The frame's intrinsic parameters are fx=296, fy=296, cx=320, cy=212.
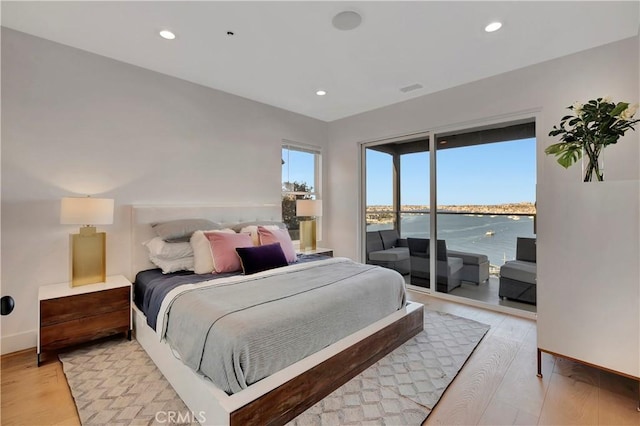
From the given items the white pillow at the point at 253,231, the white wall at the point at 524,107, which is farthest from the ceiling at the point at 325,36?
the white pillow at the point at 253,231

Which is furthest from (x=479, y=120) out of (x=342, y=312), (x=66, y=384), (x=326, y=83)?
(x=66, y=384)

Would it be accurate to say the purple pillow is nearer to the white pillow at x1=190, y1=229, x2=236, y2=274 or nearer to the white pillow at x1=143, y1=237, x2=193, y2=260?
the white pillow at x1=190, y1=229, x2=236, y2=274

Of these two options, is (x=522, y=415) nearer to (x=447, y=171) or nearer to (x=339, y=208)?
(x=447, y=171)

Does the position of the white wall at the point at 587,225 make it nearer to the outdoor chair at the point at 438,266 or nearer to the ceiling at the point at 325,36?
the ceiling at the point at 325,36

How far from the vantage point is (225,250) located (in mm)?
2859

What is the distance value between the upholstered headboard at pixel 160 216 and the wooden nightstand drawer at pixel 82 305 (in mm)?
510

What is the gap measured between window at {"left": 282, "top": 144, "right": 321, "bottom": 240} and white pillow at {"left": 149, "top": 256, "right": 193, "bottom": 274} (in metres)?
1.87

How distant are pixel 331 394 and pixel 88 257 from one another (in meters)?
2.41

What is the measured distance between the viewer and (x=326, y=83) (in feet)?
11.9

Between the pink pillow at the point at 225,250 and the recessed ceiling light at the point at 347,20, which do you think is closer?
the recessed ceiling light at the point at 347,20

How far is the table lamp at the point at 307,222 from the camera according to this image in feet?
14.4

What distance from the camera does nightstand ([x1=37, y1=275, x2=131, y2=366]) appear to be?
2316 millimetres

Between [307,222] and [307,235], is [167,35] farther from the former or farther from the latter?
[307,235]

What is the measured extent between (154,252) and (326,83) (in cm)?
272
